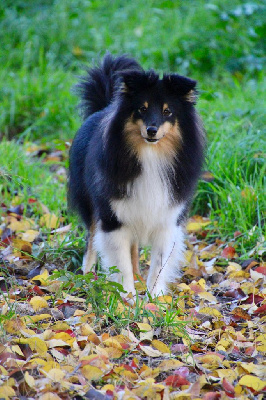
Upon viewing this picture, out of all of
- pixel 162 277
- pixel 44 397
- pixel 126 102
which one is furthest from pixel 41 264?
pixel 44 397

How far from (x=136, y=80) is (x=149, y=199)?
786 millimetres

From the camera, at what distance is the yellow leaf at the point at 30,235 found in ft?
15.6

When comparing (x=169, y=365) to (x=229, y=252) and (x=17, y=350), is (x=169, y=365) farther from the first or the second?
(x=229, y=252)

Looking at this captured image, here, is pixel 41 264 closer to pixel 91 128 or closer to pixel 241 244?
pixel 91 128

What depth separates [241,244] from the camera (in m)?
4.80

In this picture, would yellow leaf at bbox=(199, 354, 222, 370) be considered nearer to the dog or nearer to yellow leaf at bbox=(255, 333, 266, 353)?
yellow leaf at bbox=(255, 333, 266, 353)

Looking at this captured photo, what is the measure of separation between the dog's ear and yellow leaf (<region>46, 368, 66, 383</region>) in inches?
74.1

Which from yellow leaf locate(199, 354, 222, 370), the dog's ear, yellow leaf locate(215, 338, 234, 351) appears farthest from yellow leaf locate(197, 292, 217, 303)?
the dog's ear

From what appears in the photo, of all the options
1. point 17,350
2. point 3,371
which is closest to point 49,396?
point 3,371

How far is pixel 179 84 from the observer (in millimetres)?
3711

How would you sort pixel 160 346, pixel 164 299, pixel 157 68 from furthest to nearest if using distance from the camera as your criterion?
pixel 157 68, pixel 164 299, pixel 160 346

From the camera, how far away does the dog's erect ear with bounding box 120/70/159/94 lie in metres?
3.69

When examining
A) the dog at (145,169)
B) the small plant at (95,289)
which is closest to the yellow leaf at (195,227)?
the dog at (145,169)

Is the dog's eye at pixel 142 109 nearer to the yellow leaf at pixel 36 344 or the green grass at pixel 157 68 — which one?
the green grass at pixel 157 68
